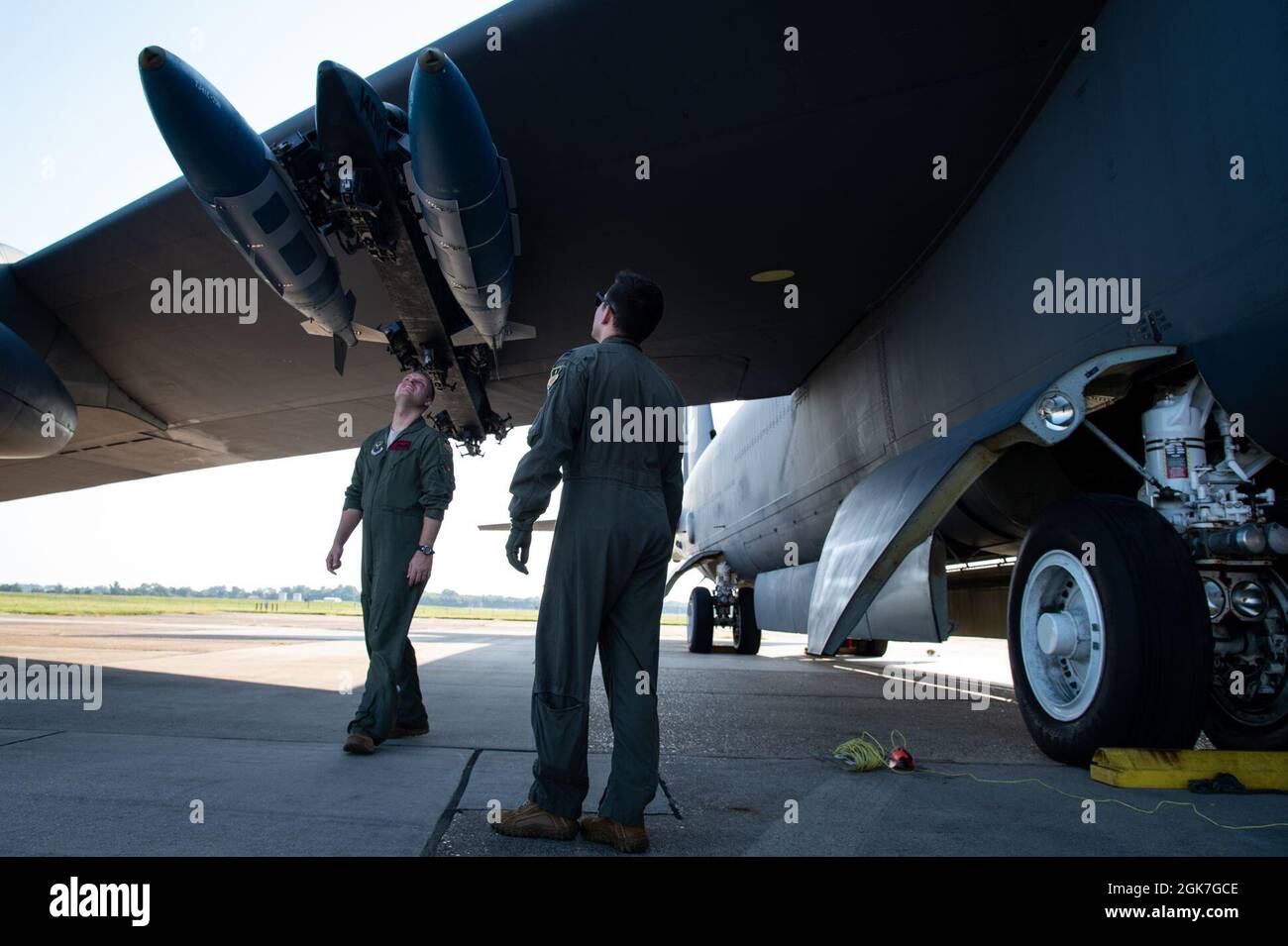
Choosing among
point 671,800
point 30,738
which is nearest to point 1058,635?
point 671,800

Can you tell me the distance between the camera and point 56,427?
21.2 feet

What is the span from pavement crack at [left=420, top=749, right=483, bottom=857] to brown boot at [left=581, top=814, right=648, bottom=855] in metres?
0.44

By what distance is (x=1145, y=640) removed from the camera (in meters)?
3.24

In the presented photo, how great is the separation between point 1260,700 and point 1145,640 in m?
1.01

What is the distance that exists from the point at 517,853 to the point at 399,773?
48.8 inches

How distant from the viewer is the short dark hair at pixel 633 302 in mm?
2891

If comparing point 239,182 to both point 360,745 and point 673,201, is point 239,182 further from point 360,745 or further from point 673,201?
point 360,745

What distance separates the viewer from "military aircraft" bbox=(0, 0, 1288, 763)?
3.45 meters

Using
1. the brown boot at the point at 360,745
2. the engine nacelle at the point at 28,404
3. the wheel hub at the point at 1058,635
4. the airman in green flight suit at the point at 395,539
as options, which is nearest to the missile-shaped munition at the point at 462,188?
the airman in green flight suit at the point at 395,539

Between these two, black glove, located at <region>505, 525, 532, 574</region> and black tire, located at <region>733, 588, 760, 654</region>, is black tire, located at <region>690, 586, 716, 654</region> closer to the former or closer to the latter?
black tire, located at <region>733, 588, 760, 654</region>

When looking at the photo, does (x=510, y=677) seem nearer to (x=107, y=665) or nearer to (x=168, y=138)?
(x=107, y=665)

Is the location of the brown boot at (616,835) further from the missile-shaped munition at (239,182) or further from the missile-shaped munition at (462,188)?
the missile-shaped munition at (239,182)

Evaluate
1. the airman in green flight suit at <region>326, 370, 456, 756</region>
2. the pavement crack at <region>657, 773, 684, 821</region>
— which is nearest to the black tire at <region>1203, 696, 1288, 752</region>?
the pavement crack at <region>657, 773, 684, 821</region>
